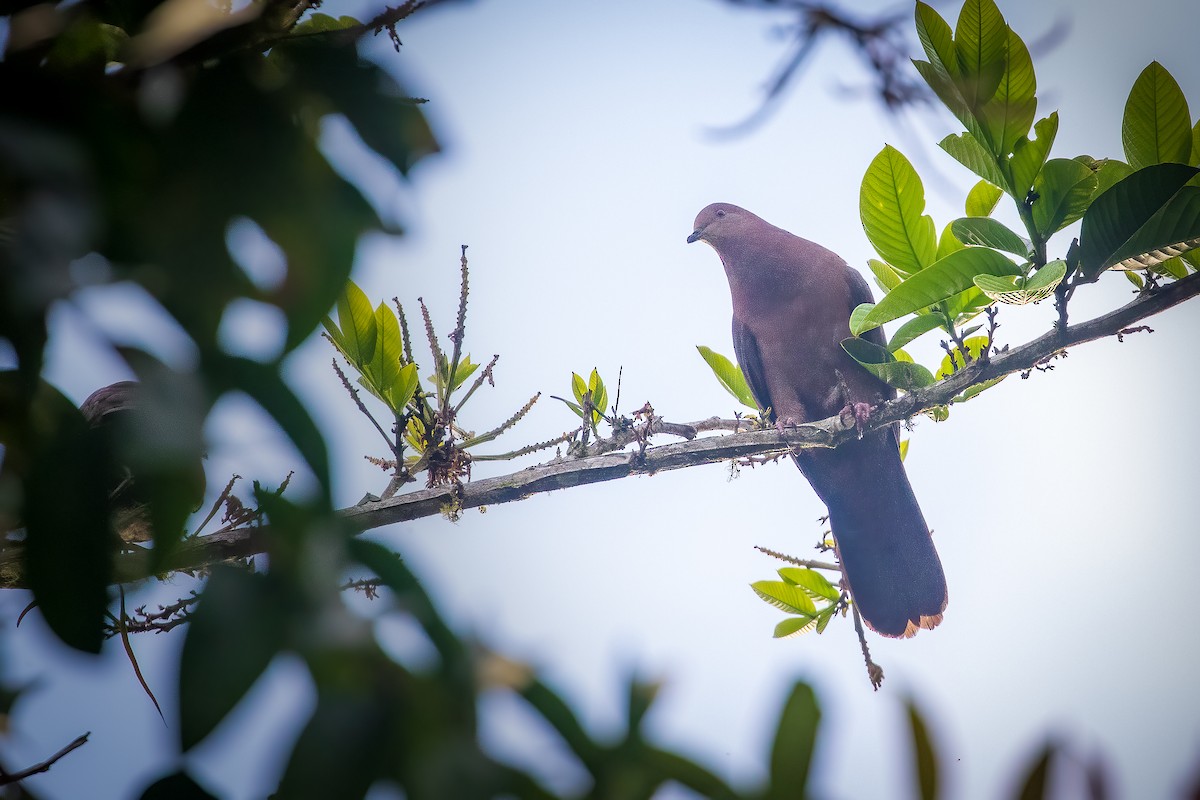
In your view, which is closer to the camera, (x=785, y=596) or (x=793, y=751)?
(x=793, y=751)

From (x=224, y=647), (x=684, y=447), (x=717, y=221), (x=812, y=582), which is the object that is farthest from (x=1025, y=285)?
(x=717, y=221)

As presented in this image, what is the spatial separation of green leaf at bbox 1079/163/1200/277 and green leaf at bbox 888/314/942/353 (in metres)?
0.38

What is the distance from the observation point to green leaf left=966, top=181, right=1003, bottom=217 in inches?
87.5

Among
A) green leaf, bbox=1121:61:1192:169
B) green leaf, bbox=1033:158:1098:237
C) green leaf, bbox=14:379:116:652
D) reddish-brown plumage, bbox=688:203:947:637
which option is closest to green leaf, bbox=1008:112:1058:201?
green leaf, bbox=1033:158:1098:237

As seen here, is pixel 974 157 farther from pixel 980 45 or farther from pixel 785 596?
pixel 785 596

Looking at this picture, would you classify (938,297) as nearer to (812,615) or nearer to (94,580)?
(812,615)

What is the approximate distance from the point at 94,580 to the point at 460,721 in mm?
Result: 223

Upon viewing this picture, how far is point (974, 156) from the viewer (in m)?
2.02

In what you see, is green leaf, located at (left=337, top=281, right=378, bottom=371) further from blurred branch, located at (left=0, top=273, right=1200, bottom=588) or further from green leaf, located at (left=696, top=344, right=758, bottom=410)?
green leaf, located at (left=696, top=344, right=758, bottom=410)

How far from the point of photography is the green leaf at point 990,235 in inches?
76.3

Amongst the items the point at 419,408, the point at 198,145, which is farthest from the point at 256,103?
the point at 419,408

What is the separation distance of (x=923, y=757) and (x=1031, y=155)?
1936 mm

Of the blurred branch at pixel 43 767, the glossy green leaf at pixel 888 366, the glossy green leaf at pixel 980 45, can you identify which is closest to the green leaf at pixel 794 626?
the glossy green leaf at pixel 888 366

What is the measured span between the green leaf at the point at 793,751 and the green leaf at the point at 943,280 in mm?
1670
